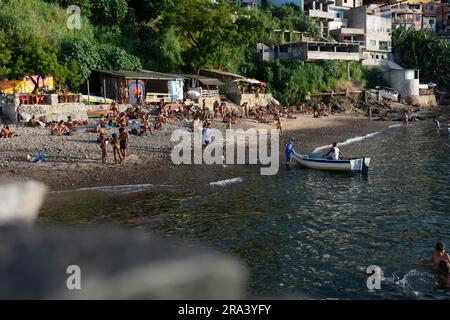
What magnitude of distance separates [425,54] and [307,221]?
243ft

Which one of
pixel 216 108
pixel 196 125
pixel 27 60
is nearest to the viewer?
pixel 27 60

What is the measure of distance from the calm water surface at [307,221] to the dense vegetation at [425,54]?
61.3m

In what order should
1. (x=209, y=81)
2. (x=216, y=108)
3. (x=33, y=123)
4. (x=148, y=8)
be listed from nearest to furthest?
(x=33, y=123) → (x=216, y=108) → (x=209, y=81) → (x=148, y=8)

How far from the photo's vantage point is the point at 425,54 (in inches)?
3285

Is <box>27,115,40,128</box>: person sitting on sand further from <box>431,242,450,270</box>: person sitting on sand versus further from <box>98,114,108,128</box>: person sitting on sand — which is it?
<box>431,242,450,270</box>: person sitting on sand

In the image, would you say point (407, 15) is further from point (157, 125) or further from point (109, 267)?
point (109, 267)

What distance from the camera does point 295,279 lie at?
1364 centimetres

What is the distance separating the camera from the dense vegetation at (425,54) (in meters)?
82.1

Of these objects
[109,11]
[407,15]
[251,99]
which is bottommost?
[251,99]

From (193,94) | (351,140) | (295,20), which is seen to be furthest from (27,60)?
(295,20)

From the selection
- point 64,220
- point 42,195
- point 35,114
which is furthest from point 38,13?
point 64,220

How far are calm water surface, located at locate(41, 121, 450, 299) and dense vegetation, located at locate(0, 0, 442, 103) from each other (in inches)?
780

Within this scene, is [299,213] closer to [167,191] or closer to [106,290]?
[167,191]

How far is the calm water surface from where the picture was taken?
13.7 meters
